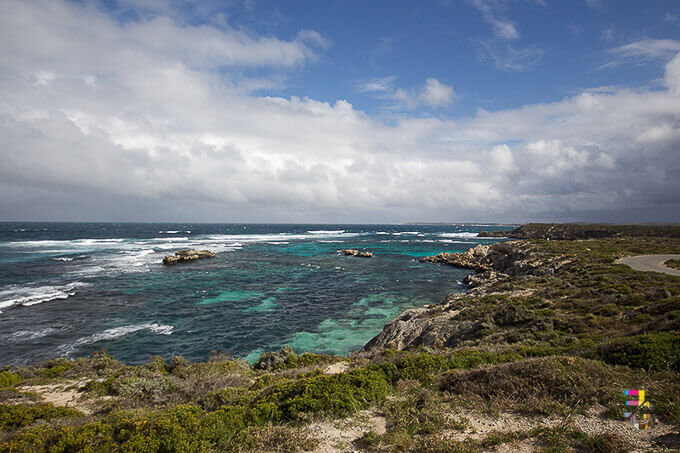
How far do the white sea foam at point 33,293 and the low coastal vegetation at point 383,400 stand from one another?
66.3 feet

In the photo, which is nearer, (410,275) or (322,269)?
(410,275)

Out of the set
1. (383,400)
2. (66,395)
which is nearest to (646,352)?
(383,400)

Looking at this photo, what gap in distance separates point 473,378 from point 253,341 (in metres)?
15.6

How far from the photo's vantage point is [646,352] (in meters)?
7.66

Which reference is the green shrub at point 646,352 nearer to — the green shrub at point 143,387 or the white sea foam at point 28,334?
the green shrub at point 143,387

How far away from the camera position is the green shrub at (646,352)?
Answer: 732 centimetres

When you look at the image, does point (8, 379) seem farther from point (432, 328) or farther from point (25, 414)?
point (432, 328)

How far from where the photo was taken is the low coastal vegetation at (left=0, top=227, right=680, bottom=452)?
18.0 ft

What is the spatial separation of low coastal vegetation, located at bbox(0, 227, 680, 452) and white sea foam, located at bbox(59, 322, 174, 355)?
6.67 m

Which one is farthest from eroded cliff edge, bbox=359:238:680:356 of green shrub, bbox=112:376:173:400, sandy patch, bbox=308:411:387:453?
green shrub, bbox=112:376:173:400

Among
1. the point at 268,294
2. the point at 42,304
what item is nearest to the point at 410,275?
the point at 268,294

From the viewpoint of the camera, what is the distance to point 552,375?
6.95 meters

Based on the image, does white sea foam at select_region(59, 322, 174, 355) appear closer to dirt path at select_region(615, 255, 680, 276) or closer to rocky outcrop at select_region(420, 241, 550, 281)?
rocky outcrop at select_region(420, 241, 550, 281)

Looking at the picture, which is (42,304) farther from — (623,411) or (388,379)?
(623,411)
